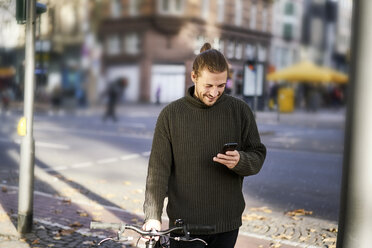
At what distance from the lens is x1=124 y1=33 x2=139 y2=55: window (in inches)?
1510

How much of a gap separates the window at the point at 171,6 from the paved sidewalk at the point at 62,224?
2542cm

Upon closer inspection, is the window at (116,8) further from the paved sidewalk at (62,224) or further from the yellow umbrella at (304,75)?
the paved sidewalk at (62,224)

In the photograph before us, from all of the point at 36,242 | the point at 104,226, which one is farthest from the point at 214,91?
the point at 36,242

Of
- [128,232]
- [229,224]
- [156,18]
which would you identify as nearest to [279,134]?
[128,232]

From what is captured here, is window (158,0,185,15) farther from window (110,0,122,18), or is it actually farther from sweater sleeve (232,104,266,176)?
sweater sleeve (232,104,266,176)

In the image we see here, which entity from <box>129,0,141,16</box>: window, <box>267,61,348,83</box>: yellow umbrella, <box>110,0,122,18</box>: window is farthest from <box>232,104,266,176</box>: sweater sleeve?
<box>129,0,141,16</box>: window

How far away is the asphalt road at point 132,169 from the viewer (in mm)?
7672

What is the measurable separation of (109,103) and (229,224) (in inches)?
788

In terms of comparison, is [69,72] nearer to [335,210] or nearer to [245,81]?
[245,81]

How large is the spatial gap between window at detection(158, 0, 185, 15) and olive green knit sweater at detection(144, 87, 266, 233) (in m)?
29.2

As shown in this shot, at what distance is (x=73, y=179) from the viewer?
29.5 feet

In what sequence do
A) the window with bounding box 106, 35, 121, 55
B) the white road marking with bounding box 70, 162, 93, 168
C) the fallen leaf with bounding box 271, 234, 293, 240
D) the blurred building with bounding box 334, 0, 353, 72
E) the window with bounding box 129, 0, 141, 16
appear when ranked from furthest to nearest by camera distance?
the blurred building with bounding box 334, 0, 353, 72 → the window with bounding box 106, 35, 121, 55 → the window with bounding box 129, 0, 141, 16 → the white road marking with bounding box 70, 162, 93, 168 → the fallen leaf with bounding box 271, 234, 293, 240

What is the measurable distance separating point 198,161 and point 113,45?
35.8 metres

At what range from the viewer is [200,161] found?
8.86ft
